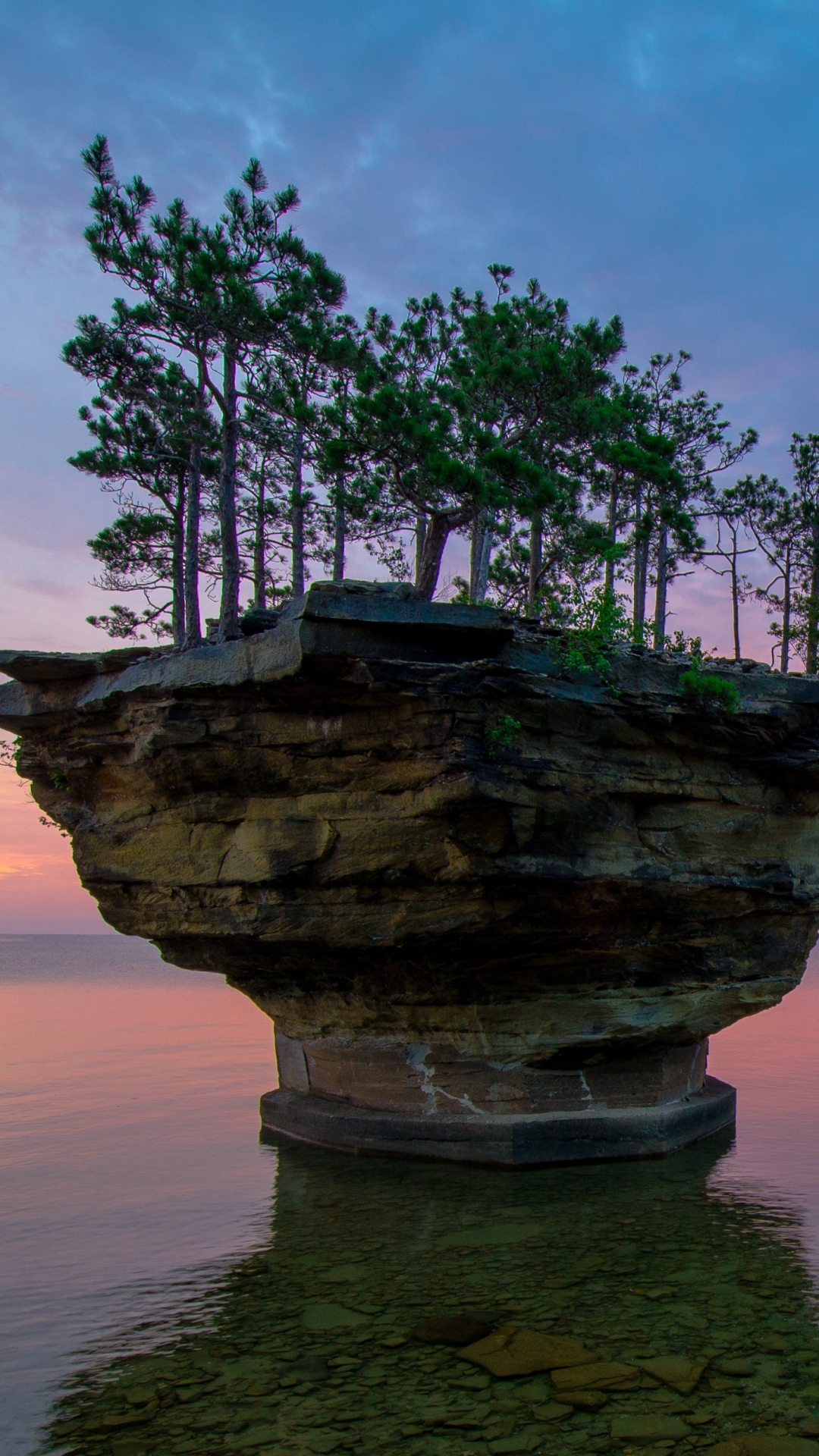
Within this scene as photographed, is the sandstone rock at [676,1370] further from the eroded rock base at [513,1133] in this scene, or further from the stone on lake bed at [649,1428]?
the eroded rock base at [513,1133]

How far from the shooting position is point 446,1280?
9102mm

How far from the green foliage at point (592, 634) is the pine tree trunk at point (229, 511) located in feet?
21.5

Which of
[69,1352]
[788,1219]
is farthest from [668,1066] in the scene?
[69,1352]

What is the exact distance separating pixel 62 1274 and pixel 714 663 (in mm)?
10725

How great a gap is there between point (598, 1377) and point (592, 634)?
25.6ft

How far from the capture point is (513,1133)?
1281cm

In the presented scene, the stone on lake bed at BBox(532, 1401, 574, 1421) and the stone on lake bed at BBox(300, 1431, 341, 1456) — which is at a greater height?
the stone on lake bed at BBox(532, 1401, 574, 1421)

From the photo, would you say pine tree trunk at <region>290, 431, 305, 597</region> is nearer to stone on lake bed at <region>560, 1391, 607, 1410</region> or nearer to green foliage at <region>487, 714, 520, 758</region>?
green foliage at <region>487, 714, 520, 758</region>

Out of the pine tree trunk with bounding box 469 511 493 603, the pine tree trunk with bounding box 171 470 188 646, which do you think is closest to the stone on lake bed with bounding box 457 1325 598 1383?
the pine tree trunk with bounding box 469 511 493 603

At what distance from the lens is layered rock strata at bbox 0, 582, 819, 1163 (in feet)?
36.4

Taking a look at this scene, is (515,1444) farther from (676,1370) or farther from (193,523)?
(193,523)

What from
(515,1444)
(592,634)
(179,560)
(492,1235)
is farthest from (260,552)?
(515,1444)

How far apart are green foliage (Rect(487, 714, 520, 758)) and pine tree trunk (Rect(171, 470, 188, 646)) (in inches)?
511

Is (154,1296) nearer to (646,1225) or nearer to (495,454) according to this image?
(646,1225)
